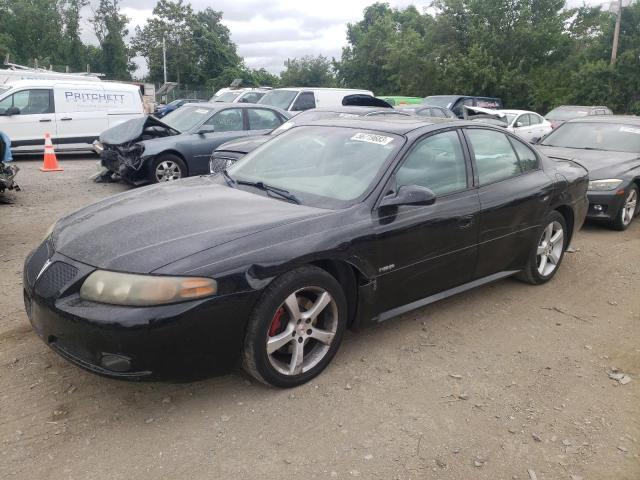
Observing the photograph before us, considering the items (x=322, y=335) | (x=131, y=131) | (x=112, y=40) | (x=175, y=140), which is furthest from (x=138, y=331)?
(x=112, y=40)

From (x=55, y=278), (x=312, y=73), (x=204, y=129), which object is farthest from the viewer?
(x=312, y=73)

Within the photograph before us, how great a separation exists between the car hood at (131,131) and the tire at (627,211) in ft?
22.9

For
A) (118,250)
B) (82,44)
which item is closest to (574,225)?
(118,250)

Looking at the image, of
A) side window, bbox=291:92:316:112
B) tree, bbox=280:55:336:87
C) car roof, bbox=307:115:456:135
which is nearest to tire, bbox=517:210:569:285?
car roof, bbox=307:115:456:135

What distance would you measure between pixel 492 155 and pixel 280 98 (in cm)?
1158

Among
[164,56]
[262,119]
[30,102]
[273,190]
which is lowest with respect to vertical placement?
[273,190]

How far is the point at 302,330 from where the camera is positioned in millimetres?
3211

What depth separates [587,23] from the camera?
102ft

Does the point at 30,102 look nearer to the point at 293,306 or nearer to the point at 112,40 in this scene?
the point at 293,306

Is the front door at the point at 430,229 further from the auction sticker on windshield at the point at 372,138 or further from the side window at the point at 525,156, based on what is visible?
the side window at the point at 525,156

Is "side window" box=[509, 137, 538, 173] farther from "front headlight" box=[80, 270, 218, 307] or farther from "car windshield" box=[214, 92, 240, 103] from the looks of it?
"car windshield" box=[214, 92, 240, 103]

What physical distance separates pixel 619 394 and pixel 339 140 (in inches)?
97.7

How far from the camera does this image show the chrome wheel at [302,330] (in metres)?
3.12

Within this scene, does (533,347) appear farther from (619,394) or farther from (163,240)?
(163,240)
